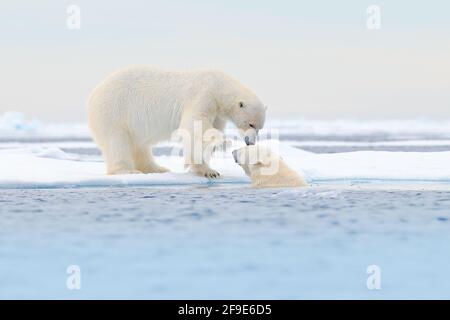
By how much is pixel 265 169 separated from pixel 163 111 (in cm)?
155

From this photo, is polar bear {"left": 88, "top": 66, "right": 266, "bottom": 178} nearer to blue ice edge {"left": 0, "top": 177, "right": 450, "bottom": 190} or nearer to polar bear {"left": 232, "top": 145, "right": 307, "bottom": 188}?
blue ice edge {"left": 0, "top": 177, "right": 450, "bottom": 190}

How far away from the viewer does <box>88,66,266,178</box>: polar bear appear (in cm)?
868

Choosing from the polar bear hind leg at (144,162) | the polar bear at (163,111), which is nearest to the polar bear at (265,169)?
the polar bear at (163,111)

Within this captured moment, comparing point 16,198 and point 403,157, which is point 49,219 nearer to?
→ point 16,198

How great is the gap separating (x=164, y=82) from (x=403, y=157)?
12.3ft

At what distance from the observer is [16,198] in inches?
279

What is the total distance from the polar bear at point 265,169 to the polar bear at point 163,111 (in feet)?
1.28

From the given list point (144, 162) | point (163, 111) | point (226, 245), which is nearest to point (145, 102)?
point (163, 111)

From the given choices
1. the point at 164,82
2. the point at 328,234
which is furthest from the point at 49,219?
the point at 164,82

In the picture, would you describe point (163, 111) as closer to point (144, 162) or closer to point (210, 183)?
point (144, 162)

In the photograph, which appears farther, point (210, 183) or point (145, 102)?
point (145, 102)

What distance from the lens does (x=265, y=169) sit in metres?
8.25
